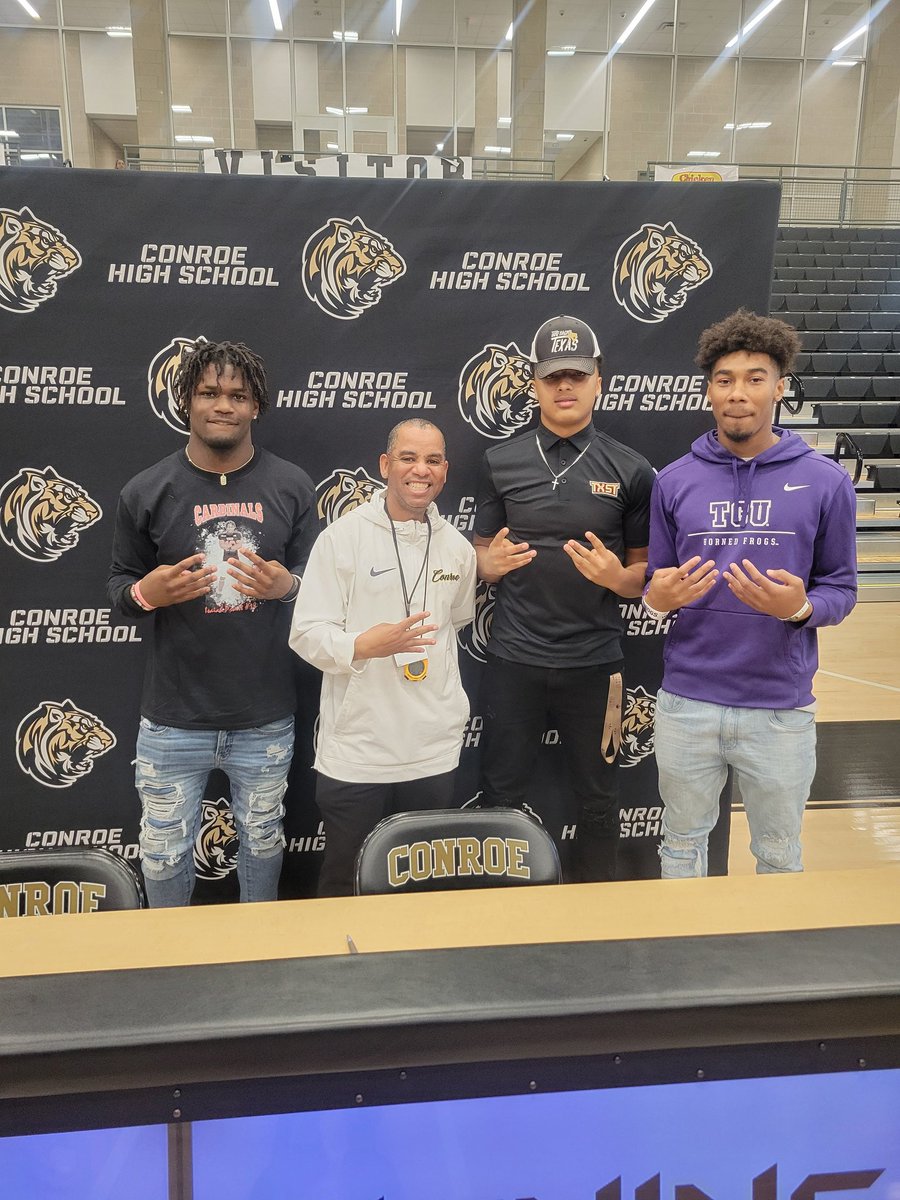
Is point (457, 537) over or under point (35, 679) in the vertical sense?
over

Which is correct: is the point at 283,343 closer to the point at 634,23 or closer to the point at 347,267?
the point at 347,267

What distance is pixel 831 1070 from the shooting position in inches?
33.4

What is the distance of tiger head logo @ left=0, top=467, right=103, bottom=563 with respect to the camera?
8.77 ft

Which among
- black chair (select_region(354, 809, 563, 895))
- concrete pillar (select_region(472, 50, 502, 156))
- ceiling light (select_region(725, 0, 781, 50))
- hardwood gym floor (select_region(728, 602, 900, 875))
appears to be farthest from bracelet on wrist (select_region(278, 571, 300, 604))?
ceiling light (select_region(725, 0, 781, 50))

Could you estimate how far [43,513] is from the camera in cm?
269

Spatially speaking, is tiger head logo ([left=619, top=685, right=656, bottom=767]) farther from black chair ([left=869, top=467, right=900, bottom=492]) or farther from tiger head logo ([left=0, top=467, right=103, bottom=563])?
black chair ([left=869, top=467, right=900, bottom=492])

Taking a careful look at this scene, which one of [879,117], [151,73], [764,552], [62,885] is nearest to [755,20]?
[879,117]

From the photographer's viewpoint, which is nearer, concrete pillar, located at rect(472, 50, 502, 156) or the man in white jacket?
the man in white jacket

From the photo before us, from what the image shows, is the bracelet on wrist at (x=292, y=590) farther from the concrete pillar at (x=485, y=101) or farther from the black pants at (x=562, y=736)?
the concrete pillar at (x=485, y=101)

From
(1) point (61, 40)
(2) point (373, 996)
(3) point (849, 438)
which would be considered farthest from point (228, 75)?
(2) point (373, 996)

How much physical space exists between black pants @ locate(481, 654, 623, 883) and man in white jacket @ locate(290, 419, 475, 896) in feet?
0.86

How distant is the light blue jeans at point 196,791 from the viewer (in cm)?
232

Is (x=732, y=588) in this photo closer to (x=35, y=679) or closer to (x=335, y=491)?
(x=335, y=491)

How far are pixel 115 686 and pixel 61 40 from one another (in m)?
12.2
